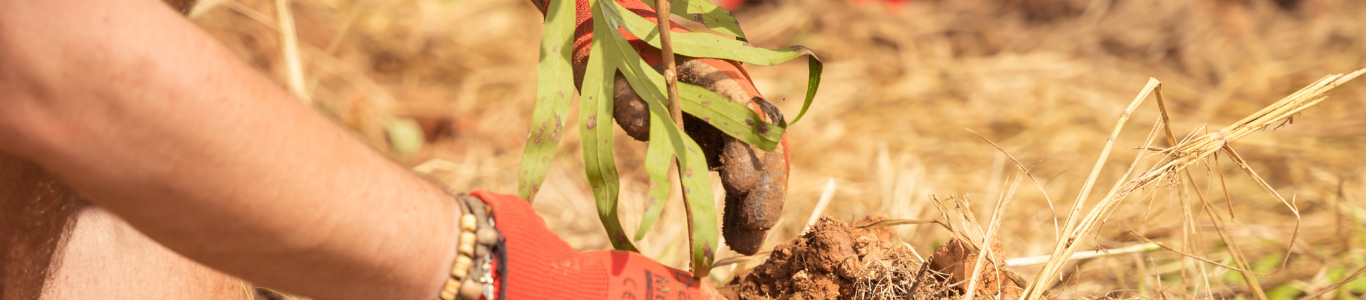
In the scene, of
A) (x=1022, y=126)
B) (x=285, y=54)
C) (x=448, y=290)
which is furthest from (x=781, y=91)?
(x=448, y=290)

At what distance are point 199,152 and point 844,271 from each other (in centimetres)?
82

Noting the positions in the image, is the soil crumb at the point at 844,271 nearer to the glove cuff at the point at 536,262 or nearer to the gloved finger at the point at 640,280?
the gloved finger at the point at 640,280

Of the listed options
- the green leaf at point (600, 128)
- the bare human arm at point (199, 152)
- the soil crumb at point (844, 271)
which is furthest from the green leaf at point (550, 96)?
the soil crumb at point (844, 271)

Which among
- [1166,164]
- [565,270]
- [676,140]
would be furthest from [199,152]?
[1166,164]

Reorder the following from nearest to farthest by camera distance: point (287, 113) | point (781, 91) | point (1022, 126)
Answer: point (287, 113), point (1022, 126), point (781, 91)

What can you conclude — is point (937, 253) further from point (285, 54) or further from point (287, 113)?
point (285, 54)

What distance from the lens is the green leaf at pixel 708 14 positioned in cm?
116

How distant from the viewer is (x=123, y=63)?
2.01ft

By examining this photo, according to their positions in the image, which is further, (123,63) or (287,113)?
(287,113)

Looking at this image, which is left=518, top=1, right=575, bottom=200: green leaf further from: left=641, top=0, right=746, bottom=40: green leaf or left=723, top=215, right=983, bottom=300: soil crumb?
left=723, top=215, right=983, bottom=300: soil crumb

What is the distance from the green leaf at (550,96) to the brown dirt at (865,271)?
0.41 m

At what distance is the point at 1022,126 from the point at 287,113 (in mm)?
2684

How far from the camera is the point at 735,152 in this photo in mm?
1073

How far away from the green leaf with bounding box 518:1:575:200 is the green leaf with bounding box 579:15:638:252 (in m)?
0.03
